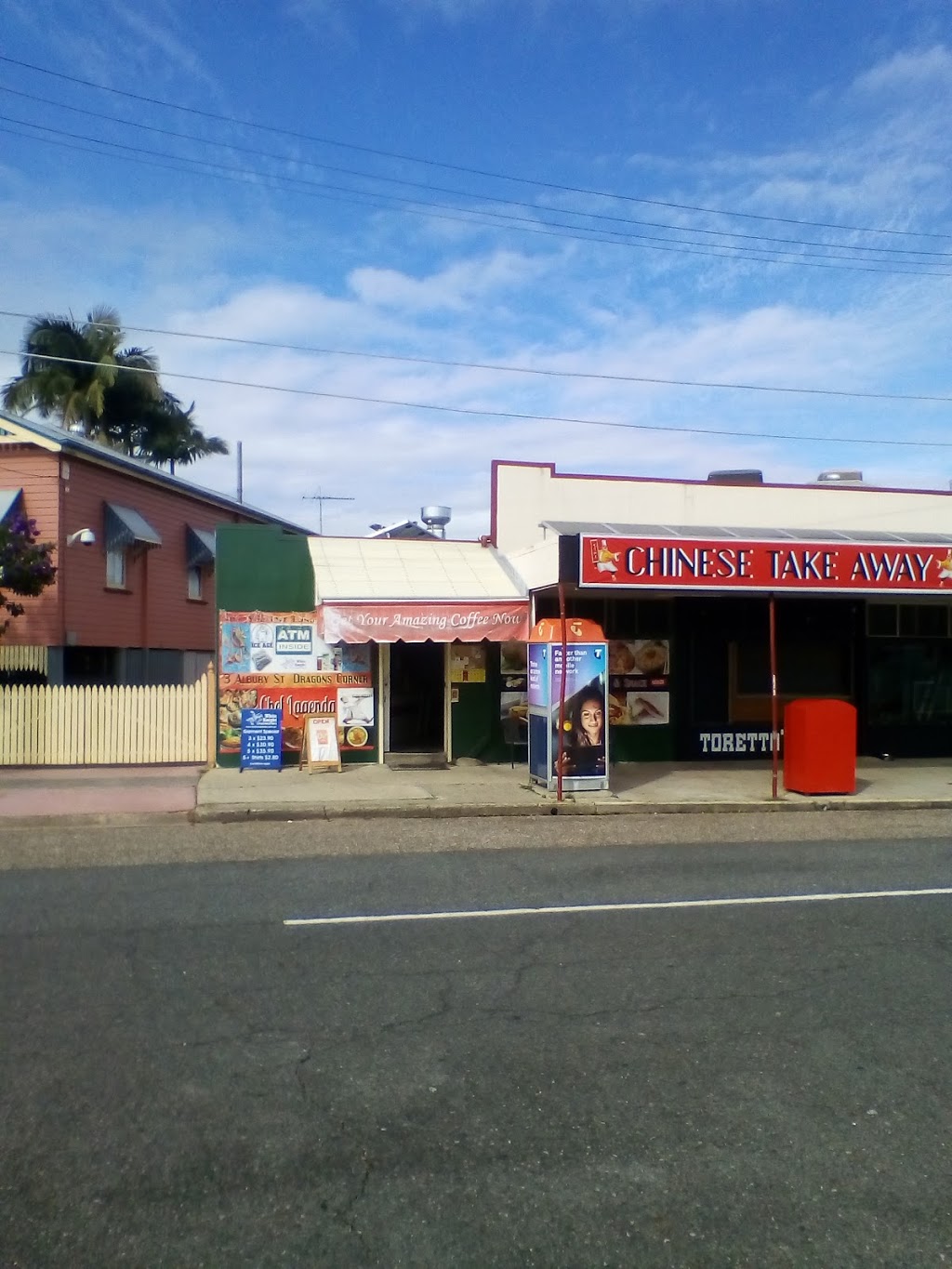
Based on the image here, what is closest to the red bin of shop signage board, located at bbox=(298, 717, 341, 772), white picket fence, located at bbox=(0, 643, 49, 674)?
shop signage board, located at bbox=(298, 717, 341, 772)

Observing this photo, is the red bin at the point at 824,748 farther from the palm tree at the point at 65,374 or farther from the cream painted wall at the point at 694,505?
the palm tree at the point at 65,374

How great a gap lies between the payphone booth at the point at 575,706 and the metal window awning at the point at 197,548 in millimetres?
13461

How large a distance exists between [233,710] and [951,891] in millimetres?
11121

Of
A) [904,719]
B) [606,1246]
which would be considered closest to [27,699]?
[904,719]

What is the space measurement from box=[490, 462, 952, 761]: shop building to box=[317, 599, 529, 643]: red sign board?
1262 millimetres

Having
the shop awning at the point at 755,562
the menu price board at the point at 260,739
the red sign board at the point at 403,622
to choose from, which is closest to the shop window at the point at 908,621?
the shop awning at the point at 755,562

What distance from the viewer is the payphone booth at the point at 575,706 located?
14797 mm

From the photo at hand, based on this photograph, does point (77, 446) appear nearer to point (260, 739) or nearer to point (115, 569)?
point (115, 569)

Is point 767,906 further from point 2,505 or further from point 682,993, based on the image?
point 2,505

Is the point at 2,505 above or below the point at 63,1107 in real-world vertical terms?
above

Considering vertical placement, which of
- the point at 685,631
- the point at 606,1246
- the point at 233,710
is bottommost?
the point at 606,1246

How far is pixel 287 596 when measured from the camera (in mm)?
17312

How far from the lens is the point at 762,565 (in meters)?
14.9

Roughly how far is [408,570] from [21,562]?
20.7ft
